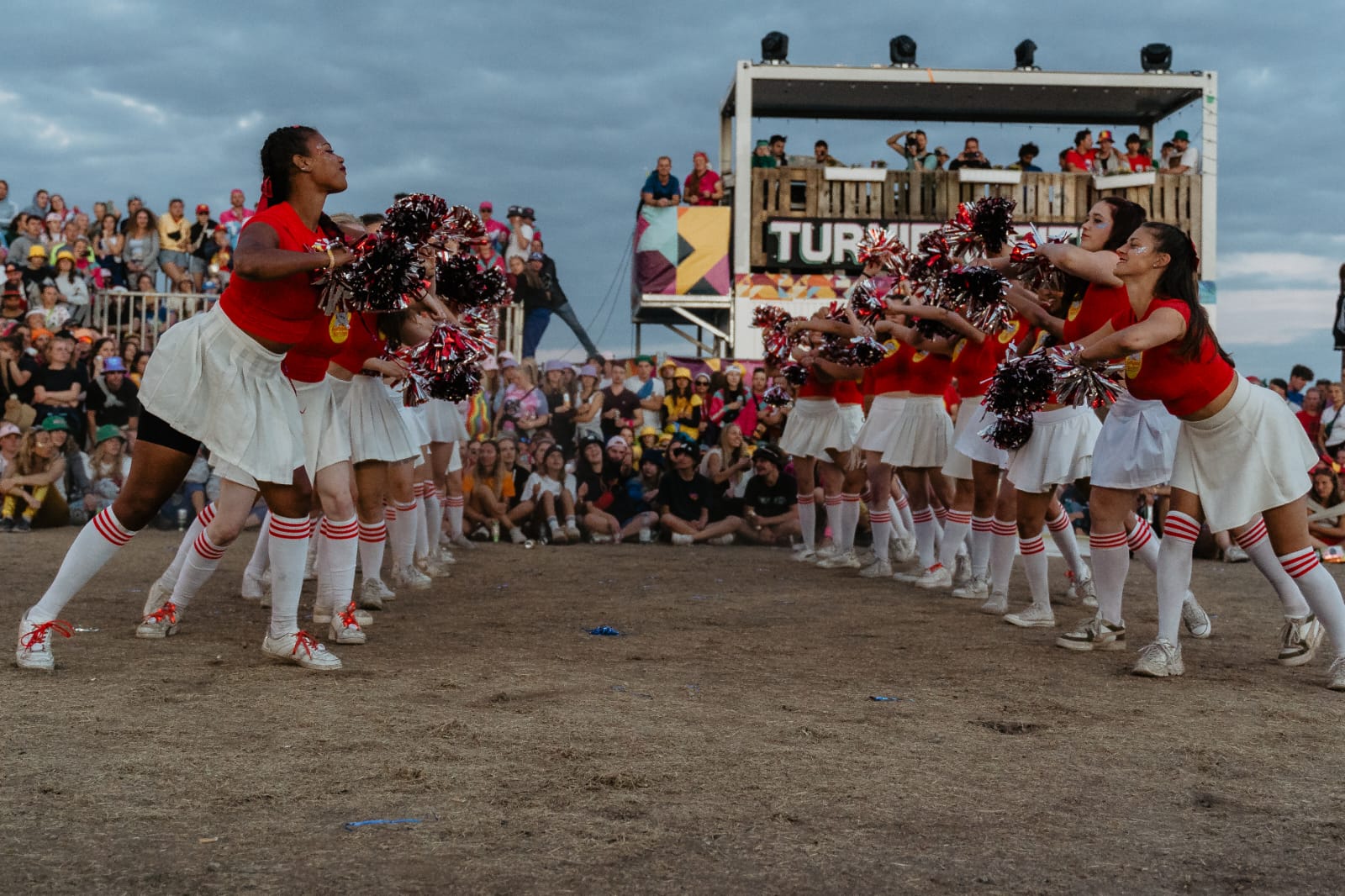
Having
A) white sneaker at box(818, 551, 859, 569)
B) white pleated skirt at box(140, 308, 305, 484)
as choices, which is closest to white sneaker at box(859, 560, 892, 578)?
white sneaker at box(818, 551, 859, 569)

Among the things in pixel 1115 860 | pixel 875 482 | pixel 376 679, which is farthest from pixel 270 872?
pixel 875 482

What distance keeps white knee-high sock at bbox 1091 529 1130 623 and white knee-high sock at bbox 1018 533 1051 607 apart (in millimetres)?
662

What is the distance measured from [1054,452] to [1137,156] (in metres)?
17.3

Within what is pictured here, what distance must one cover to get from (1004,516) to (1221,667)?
78.4 inches

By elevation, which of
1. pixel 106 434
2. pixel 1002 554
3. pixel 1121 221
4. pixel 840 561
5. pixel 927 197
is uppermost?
pixel 927 197

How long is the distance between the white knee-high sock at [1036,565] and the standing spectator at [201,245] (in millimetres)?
12665

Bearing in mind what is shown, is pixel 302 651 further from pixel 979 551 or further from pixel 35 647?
pixel 979 551

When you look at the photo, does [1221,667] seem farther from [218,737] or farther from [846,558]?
[846,558]

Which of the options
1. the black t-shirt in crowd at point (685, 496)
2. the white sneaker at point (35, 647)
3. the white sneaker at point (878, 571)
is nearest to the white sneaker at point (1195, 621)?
the white sneaker at point (878, 571)

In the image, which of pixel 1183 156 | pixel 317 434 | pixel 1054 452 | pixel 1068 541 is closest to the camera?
pixel 317 434

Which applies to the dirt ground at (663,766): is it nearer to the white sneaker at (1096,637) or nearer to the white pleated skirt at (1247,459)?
the white sneaker at (1096,637)

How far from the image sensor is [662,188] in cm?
2005

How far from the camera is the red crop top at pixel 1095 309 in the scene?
5938 millimetres

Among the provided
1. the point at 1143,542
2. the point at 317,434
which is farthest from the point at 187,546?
the point at 1143,542
